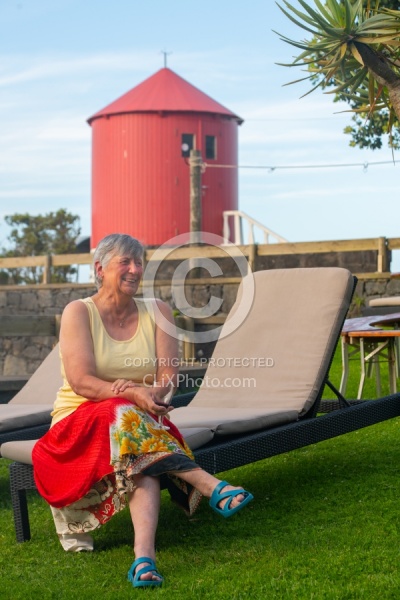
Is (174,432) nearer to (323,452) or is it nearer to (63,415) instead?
(63,415)

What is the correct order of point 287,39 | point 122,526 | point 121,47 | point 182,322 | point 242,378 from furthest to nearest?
point 121,47 < point 182,322 < point 287,39 < point 242,378 < point 122,526

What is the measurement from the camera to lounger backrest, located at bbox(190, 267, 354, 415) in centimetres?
541

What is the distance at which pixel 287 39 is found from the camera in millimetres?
9727

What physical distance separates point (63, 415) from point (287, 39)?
653cm

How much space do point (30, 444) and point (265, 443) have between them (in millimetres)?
1127

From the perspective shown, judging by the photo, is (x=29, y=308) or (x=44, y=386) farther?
(x=29, y=308)

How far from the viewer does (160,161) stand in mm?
29875

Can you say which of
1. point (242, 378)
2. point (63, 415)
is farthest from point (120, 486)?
point (242, 378)

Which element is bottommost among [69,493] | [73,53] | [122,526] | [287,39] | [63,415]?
[122,526]

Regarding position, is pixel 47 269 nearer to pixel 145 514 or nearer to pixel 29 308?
pixel 29 308

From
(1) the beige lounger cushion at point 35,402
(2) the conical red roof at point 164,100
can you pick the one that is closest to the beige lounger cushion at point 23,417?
(1) the beige lounger cushion at point 35,402

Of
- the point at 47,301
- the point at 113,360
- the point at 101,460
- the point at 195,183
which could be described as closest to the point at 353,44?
the point at 113,360

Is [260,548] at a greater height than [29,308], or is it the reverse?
[260,548]

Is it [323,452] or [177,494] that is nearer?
[177,494]
